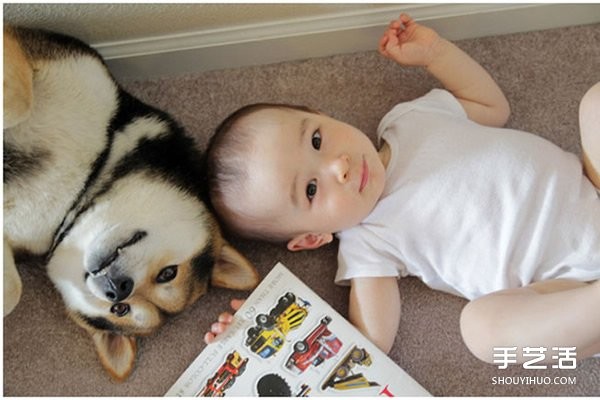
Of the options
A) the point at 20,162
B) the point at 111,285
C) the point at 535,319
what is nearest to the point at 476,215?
the point at 535,319

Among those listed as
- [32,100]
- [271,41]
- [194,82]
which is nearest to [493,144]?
[271,41]

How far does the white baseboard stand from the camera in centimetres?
140

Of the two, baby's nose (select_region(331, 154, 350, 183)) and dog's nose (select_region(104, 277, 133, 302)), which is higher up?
baby's nose (select_region(331, 154, 350, 183))

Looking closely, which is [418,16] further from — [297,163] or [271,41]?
[297,163]

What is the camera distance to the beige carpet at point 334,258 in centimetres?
132

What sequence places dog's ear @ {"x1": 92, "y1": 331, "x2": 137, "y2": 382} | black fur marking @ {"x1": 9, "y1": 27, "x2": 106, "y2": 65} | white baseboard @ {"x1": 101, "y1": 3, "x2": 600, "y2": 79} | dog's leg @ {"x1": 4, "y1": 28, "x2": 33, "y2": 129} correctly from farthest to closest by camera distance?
white baseboard @ {"x1": 101, "y1": 3, "x2": 600, "y2": 79}, dog's ear @ {"x1": 92, "y1": 331, "x2": 137, "y2": 382}, black fur marking @ {"x1": 9, "y1": 27, "x2": 106, "y2": 65}, dog's leg @ {"x1": 4, "y1": 28, "x2": 33, "y2": 129}

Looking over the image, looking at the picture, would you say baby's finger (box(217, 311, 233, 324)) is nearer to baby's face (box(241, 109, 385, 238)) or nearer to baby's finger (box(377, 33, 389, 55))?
baby's face (box(241, 109, 385, 238))

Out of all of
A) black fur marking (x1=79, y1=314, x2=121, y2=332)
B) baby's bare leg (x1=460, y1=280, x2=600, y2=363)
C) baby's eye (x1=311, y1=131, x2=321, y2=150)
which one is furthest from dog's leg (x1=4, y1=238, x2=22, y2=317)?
baby's bare leg (x1=460, y1=280, x2=600, y2=363)

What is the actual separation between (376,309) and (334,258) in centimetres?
16

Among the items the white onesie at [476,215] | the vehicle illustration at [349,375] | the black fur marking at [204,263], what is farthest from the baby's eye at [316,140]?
the vehicle illustration at [349,375]

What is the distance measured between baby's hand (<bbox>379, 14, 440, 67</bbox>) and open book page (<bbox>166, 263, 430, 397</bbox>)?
1.63ft

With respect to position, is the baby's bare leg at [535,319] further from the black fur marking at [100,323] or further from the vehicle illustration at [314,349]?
the black fur marking at [100,323]

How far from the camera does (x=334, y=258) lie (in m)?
1.39

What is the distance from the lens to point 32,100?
1.11 m
